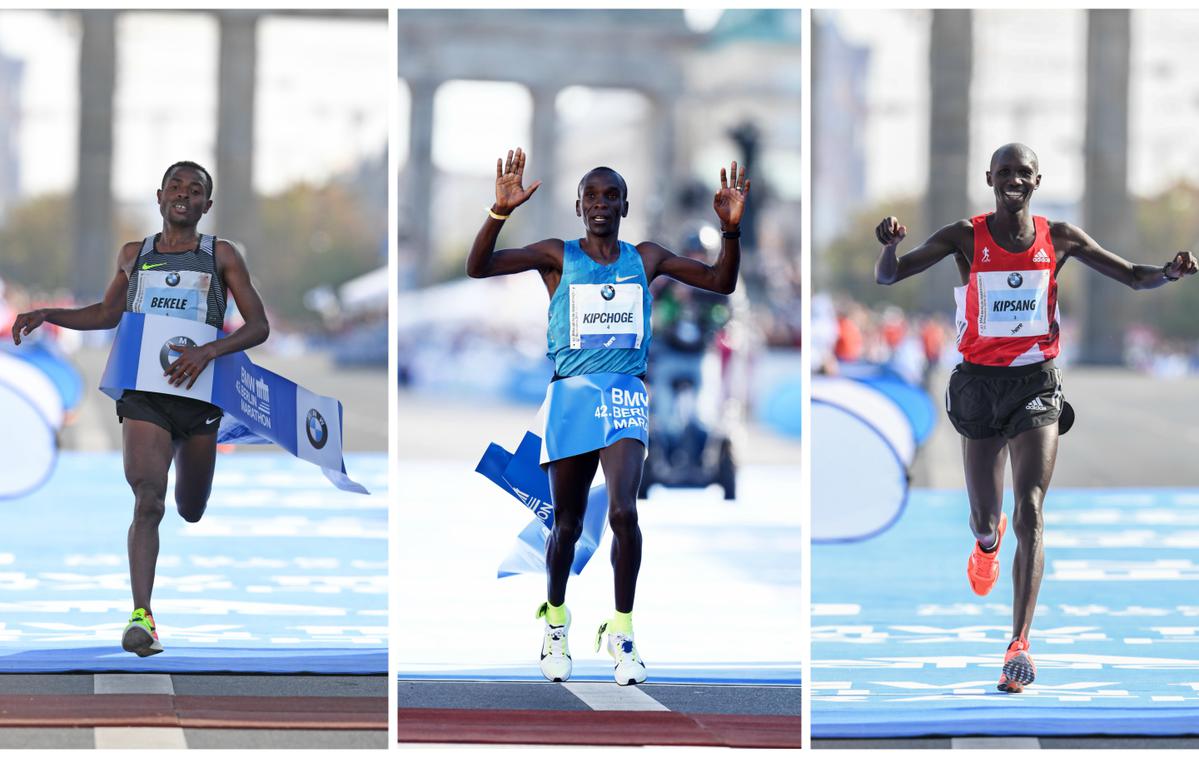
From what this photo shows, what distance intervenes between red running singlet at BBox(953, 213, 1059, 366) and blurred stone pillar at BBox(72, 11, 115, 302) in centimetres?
1779

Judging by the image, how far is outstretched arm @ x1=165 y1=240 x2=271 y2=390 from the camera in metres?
5.22

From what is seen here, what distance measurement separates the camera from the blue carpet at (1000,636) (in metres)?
4.76

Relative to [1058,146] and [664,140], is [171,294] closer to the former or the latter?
[1058,146]

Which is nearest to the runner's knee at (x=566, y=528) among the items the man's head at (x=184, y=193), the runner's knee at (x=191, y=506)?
the runner's knee at (x=191, y=506)

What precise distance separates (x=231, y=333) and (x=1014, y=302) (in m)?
2.58

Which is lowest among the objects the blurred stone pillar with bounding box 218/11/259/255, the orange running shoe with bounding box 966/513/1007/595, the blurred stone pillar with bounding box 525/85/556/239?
the orange running shoe with bounding box 966/513/1007/595

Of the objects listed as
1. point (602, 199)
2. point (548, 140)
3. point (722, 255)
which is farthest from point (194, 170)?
Result: point (548, 140)

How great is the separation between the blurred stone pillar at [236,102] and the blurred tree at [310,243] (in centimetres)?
124

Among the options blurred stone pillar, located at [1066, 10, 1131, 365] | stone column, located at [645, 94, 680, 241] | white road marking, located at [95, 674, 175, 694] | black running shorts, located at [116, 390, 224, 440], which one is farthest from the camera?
stone column, located at [645, 94, 680, 241]

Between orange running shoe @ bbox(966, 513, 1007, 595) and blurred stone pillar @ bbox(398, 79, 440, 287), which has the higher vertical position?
blurred stone pillar @ bbox(398, 79, 440, 287)

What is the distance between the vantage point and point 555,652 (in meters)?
5.10

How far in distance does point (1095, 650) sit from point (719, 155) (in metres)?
36.5

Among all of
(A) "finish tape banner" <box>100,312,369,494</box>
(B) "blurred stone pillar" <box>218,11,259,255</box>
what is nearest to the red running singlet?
(A) "finish tape banner" <box>100,312,369,494</box>

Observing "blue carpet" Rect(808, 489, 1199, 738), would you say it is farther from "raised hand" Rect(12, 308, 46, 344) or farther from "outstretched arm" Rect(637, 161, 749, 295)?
"raised hand" Rect(12, 308, 46, 344)
